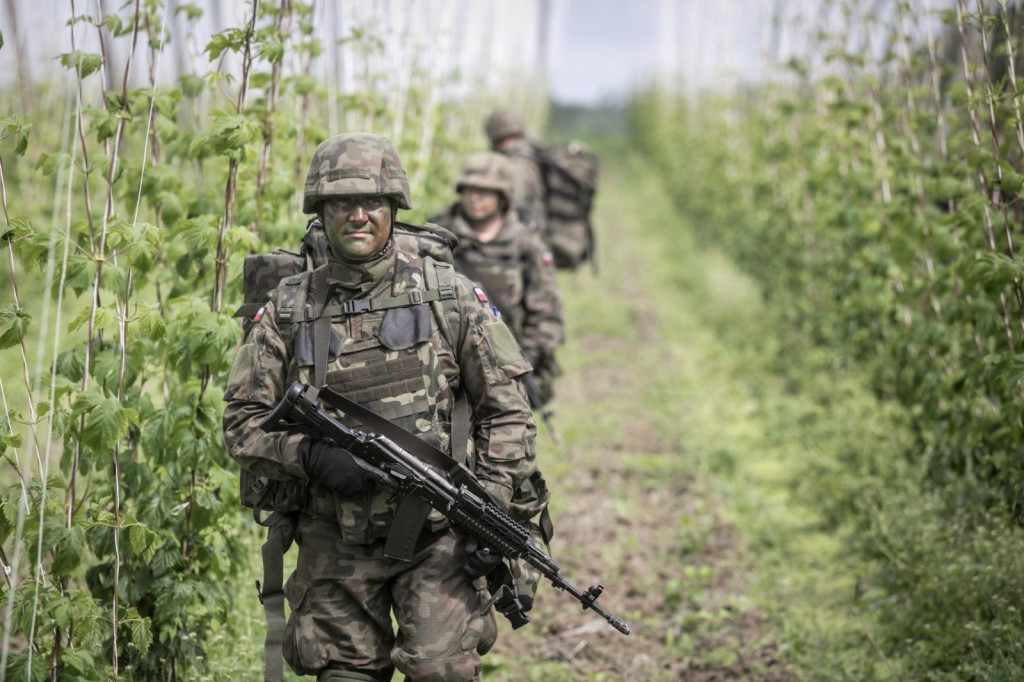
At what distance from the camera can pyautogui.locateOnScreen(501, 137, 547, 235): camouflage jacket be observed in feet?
26.6

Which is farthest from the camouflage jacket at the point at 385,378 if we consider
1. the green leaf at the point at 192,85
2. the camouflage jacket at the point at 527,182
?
the camouflage jacket at the point at 527,182

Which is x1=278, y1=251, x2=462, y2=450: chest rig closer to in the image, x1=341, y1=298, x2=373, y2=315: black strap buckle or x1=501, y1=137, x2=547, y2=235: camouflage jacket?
x1=341, y1=298, x2=373, y2=315: black strap buckle

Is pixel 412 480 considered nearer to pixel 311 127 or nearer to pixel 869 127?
pixel 311 127

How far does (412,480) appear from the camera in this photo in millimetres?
3119

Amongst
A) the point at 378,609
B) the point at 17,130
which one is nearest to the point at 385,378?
the point at 378,609

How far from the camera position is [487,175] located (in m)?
6.22

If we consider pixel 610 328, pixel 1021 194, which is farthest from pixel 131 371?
pixel 610 328

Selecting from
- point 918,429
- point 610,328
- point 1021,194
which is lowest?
point 610,328

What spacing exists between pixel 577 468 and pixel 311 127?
10.4ft

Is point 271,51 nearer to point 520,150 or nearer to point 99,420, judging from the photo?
point 99,420

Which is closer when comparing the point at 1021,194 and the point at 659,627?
the point at 1021,194

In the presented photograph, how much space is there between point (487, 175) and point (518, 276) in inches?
25.4

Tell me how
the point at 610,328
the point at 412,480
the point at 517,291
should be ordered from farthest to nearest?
the point at 610,328
the point at 517,291
the point at 412,480

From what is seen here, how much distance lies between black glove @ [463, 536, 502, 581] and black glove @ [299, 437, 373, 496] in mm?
430
